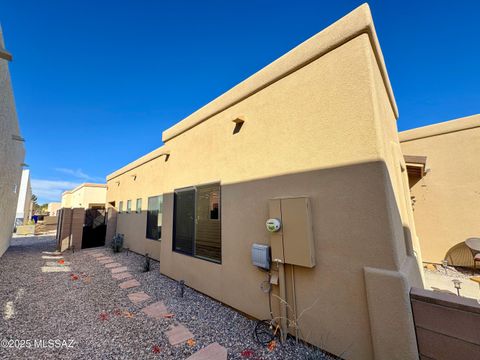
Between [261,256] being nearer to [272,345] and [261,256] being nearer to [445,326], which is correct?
[272,345]

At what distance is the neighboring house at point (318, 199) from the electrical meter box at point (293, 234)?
0.02 meters

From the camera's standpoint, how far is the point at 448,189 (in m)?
6.85

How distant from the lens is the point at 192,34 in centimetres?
788

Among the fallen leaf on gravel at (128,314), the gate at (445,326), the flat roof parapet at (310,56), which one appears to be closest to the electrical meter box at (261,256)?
the gate at (445,326)

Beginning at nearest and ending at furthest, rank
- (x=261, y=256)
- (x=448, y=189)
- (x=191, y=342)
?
(x=191, y=342) < (x=261, y=256) < (x=448, y=189)

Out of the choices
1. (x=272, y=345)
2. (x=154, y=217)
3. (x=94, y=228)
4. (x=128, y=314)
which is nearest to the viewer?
(x=272, y=345)

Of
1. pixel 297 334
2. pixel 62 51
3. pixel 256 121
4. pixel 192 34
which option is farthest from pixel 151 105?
pixel 297 334

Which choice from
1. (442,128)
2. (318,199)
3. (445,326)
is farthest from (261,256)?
(442,128)

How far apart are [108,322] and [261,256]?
3.00 metres

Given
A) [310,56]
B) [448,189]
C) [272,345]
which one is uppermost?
[310,56]

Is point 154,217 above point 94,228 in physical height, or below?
above

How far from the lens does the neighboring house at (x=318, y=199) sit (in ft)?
7.66

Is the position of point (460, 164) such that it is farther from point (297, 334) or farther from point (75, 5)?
point (75, 5)

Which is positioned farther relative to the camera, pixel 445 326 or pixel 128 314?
pixel 128 314
